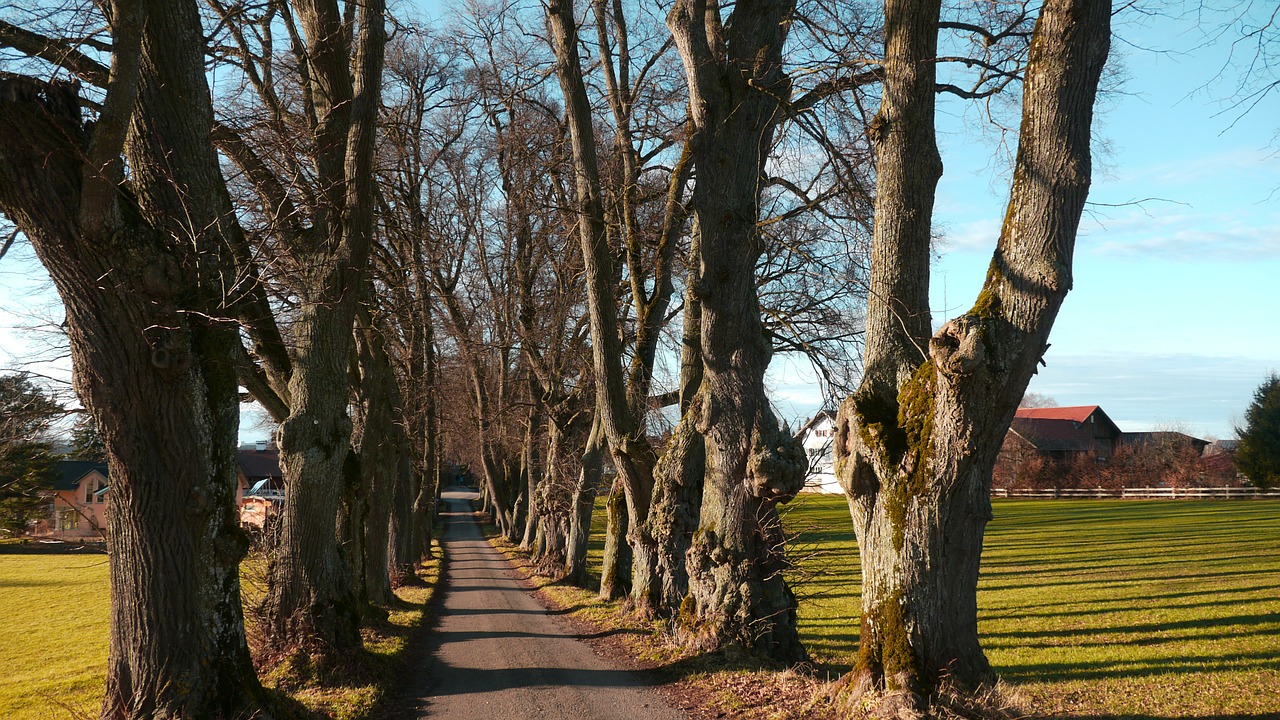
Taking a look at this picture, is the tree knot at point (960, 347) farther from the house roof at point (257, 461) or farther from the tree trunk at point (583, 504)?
the house roof at point (257, 461)

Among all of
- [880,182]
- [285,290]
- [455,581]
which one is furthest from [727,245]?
[455,581]

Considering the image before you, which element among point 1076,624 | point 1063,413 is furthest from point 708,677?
point 1063,413

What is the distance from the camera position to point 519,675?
9172 mm

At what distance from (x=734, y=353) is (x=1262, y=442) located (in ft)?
175

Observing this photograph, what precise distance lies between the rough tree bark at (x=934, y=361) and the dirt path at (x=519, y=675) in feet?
8.13

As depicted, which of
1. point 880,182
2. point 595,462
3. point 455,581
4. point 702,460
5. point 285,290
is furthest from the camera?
point 455,581

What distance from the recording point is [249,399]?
1160cm

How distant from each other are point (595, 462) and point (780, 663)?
9.55m

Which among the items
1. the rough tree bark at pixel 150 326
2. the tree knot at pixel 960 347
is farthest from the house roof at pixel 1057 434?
the rough tree bark at pixel 150 326

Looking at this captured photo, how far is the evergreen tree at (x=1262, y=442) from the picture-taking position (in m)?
48.2

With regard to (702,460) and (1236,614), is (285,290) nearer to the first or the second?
(702,460)

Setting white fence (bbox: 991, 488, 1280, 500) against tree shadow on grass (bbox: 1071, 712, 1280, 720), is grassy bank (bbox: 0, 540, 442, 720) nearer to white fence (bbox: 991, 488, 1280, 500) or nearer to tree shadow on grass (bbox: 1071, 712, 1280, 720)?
tree shadow on grass (bbox: 1071, 712, 1280, 720)

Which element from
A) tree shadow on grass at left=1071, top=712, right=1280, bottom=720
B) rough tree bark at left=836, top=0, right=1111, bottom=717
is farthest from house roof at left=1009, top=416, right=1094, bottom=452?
rough tree bark at left=836, top=0, right=1111, bottom=717

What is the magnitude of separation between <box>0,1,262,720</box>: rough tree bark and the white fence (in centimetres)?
4829
